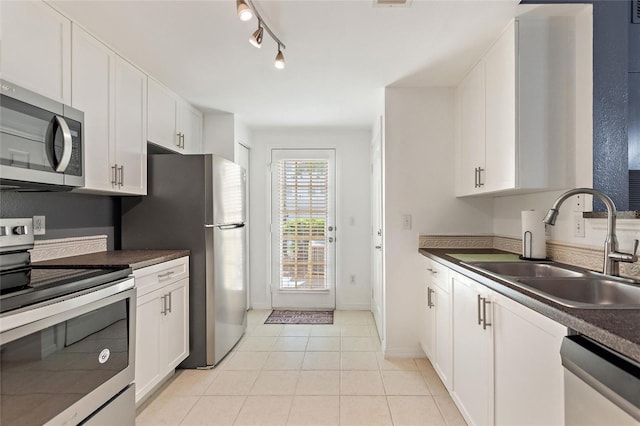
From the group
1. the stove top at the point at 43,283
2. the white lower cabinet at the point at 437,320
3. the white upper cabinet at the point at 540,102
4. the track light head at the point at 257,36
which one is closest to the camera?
the stove top at the point at 43,283

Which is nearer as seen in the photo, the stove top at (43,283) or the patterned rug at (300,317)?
the stove top at (43,283)

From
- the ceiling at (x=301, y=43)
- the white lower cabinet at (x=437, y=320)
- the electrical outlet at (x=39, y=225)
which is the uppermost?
the ceiling at (x=301, y=43)

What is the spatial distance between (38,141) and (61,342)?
2.92 ft

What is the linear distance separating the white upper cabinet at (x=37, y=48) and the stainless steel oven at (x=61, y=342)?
30.0 inches

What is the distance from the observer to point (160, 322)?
7.21 ft

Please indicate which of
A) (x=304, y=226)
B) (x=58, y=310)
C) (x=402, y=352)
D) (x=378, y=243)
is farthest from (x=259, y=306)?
(x=58, y=310)

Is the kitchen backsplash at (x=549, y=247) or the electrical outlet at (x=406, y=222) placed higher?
the electrical outlet at (x=406, y=222)

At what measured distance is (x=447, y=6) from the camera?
67.6 inches

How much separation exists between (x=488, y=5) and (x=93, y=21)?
83.7 inches

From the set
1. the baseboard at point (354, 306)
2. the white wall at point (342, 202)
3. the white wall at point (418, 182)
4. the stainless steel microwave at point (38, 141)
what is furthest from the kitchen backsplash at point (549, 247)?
the stainless steel microwave at point (38, 141)

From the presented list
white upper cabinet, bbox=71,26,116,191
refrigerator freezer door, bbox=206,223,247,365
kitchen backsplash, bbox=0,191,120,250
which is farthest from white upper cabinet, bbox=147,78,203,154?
refrigerator freezer door, bbox=206,223,247,365

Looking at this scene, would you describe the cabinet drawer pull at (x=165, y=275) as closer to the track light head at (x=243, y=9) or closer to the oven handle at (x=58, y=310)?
the oven handle at (x=58, y=310)

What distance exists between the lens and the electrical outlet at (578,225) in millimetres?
1793

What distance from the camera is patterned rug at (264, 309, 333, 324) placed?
3723 millimetres
